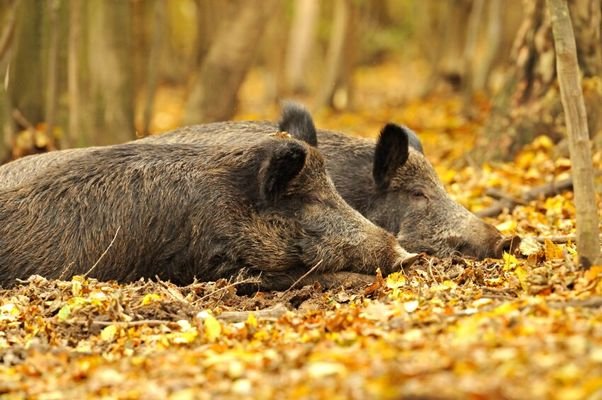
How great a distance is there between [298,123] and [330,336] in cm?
363

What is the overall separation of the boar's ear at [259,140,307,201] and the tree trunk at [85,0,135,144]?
5.79m

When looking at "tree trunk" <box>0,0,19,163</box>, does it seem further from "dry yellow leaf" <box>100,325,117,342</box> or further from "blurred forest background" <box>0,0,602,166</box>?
"dry yellow leaf" <box>100,325,117,342</box>

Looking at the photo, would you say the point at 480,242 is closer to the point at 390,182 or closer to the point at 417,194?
the point at 417,194

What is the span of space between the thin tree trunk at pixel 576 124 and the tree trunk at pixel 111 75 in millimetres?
8124

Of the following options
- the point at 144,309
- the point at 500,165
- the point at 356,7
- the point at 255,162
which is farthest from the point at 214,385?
the point at 356,7

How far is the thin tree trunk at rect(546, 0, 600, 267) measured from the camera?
19.9 ft

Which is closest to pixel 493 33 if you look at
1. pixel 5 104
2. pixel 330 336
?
pixel 5 104

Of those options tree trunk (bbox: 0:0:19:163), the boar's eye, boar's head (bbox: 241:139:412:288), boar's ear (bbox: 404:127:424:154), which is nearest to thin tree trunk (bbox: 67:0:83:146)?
tree trunk (bbox: 0:0:19:163)

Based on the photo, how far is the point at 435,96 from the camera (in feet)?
81.9

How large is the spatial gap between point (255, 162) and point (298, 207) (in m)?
0.48

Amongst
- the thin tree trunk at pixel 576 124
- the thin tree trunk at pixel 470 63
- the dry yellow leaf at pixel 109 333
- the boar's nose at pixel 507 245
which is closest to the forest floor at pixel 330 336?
the dry yellow leaf at pixel 109 333

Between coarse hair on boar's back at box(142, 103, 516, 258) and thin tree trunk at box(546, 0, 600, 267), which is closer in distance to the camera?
thin tree trunk at box(546, 0, 600, 267)

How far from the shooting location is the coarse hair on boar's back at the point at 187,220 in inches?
301

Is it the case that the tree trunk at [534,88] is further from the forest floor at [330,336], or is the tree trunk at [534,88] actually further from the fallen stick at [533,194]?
the forest floor at [330,336]
